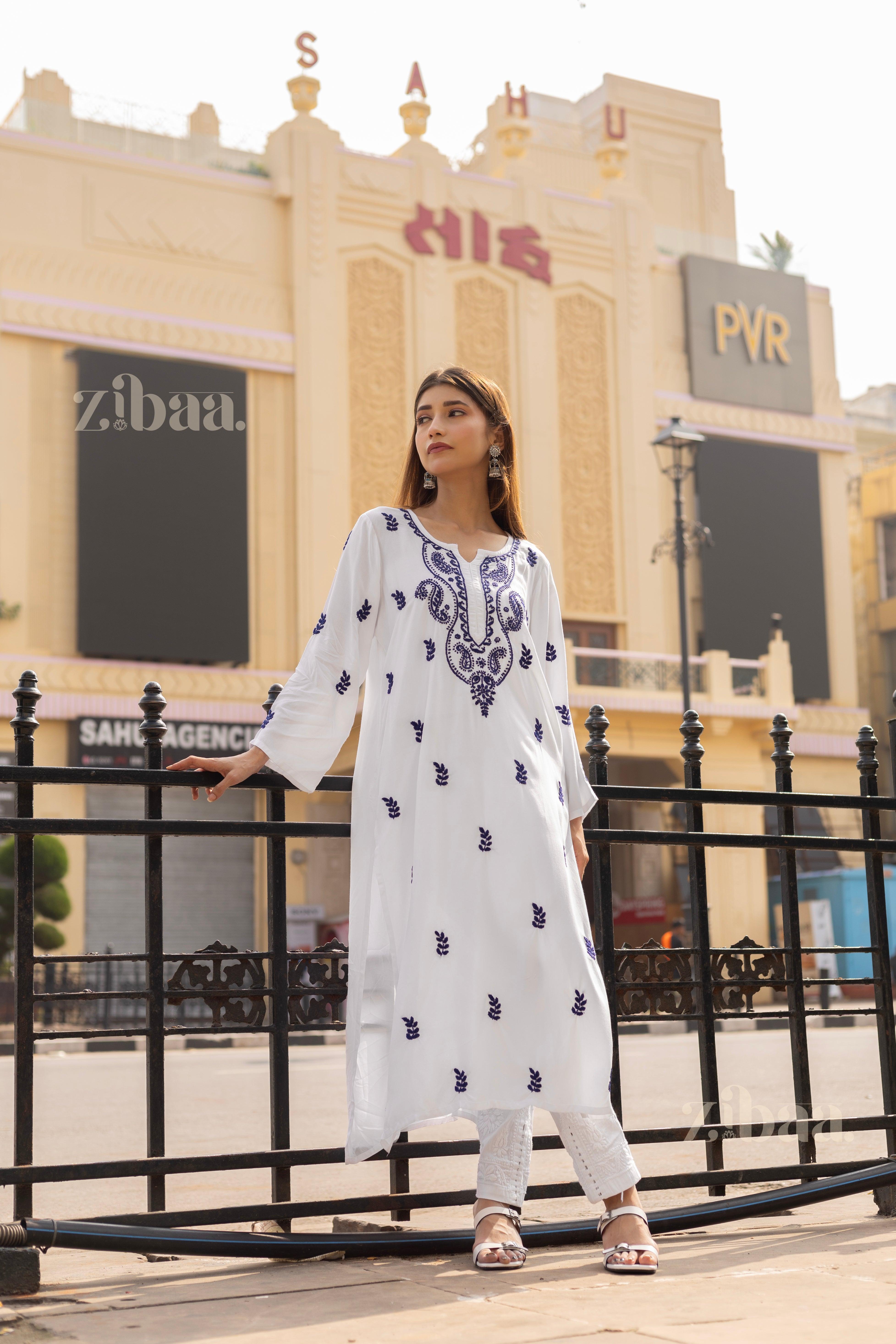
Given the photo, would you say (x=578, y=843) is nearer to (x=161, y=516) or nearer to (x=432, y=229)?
(x=161, y=516)

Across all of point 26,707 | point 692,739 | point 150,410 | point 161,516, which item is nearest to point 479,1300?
point 26,707

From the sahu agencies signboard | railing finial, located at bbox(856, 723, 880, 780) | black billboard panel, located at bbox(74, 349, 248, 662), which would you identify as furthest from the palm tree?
railing finial, located at bbox(856, 723, 880, 780)

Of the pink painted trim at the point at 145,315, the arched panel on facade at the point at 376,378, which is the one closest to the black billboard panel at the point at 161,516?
the pink painted trim at the point at 145,315

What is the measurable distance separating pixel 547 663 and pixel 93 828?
111cm

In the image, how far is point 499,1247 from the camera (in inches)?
117

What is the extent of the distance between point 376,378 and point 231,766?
21393 mm

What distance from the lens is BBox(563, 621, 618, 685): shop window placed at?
914 inches

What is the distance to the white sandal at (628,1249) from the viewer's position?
2.93 meters

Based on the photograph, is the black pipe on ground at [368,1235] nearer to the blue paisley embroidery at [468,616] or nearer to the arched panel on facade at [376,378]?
the blue paisley embroidery at [468,616]

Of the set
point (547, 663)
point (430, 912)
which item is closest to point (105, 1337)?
point (430, 912)

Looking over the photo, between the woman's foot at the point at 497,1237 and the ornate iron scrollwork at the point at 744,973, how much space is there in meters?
1.07

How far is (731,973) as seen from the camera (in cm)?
399

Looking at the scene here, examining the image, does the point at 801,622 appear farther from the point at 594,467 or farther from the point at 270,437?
the point at 270,437

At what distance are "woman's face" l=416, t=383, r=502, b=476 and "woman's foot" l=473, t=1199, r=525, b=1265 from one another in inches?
65.1
